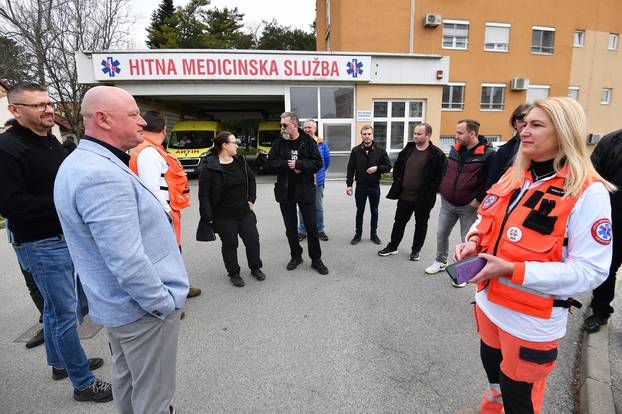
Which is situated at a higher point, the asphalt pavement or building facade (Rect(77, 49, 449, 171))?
building facade (Rect(77, 49, 449, 171))

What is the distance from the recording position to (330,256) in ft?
17.0

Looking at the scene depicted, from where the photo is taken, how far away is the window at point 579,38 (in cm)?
2073

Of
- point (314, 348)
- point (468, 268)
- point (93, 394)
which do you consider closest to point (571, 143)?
point (468, 268)

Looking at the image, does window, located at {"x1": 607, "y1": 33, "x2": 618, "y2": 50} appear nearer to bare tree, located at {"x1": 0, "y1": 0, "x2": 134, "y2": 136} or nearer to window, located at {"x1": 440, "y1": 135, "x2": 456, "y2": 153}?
window, located at {"x1": 440, "y1": 135, "x2": 456, "y2": 153}

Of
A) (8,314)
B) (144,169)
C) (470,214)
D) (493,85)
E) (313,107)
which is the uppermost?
(493,85)

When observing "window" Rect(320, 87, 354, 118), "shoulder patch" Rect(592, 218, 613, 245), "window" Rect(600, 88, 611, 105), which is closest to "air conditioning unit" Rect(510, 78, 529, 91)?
"window" Rect(600, 88, 611, 105)

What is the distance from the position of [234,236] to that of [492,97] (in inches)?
814

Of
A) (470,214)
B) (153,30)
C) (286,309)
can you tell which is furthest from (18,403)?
(153,30)

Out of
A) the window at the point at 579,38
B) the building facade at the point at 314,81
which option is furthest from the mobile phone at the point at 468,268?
the window at the point at 579,38

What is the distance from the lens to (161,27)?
34812 millimetres

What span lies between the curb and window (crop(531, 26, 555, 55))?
74.4ft

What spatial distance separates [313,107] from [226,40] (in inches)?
1028

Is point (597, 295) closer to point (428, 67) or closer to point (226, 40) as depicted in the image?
point (428, 67)

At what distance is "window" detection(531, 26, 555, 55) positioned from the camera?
65.4 ft
